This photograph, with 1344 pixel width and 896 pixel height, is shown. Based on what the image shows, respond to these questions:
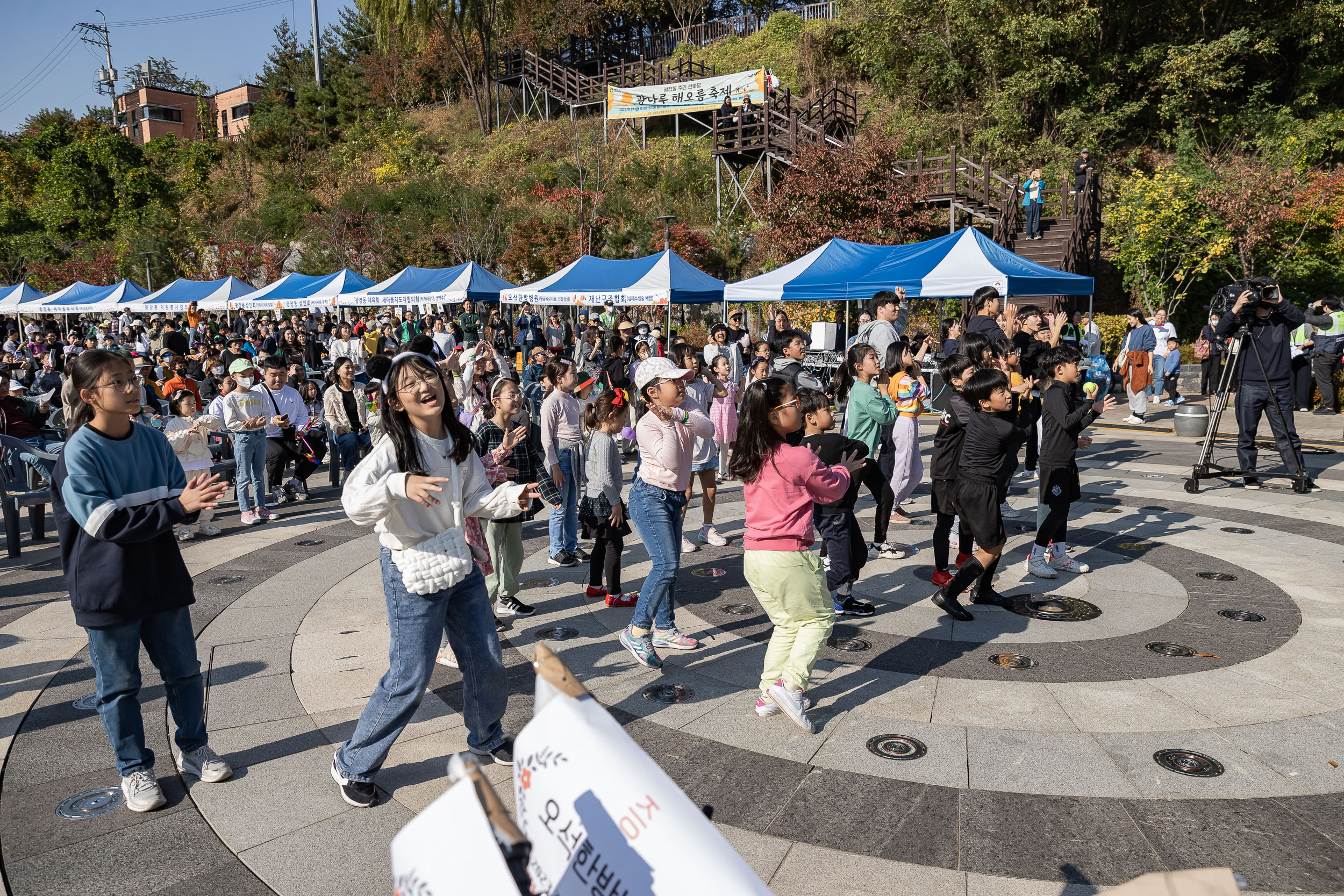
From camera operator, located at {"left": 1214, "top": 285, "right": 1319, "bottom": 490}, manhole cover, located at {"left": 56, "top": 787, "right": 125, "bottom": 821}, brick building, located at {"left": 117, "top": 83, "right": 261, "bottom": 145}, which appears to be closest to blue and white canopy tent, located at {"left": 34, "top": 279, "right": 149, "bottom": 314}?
manhole cover, located at {"left": 56, "top": 787, "right": 125, "bottom": 821}

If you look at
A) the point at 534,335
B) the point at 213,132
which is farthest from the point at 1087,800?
the point at 213,132

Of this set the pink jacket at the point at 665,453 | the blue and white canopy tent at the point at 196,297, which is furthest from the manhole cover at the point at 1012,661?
the blue and white canopy tent at the point at 196,297

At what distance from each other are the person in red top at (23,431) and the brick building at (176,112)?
218 feet

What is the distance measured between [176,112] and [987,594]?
290ft

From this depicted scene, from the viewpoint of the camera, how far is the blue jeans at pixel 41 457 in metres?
8.54

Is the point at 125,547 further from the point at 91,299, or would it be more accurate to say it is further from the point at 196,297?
the point at 91,299

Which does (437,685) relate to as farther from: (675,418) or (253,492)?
(253,492)

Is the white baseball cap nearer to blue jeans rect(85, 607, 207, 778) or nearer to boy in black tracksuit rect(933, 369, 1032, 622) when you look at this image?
boy in black tracksuit rect(933, 369, 1032, 622)

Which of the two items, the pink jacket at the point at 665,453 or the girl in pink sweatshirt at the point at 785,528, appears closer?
the girl in pink sweatshirt at the point at 785,528

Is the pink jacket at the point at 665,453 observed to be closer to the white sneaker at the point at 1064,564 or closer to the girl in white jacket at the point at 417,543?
the girl in white jacket at the point at 417,543

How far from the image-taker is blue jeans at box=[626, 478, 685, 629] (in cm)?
512

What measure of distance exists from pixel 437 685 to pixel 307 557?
3523 millimetres

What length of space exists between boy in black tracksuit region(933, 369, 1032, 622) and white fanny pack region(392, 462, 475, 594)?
354cm

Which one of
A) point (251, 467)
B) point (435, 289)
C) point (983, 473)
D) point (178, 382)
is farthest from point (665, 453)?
point (435, 289)
